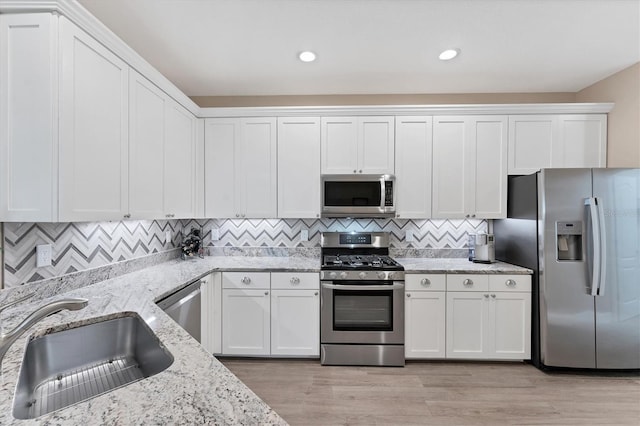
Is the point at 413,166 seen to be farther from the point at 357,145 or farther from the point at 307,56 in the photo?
the point at 307,56

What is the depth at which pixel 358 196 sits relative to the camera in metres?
2.96

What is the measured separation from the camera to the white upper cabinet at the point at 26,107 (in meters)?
1.43

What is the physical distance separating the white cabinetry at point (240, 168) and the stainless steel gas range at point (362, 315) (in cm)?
104

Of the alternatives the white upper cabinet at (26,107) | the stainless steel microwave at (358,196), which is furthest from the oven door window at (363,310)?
the white upper cabinet at (26,107)

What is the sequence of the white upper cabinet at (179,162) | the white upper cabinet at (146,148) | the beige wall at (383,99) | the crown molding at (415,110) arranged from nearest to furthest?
the white upper cabinet at (146,148), the white upper cabinet at (179,162), the crown molding at (415,110), the beige wall at (383,99)

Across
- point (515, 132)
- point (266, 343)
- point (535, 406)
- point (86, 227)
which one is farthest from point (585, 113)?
point (86, 227)

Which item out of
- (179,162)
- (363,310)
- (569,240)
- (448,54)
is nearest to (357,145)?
(448,54)

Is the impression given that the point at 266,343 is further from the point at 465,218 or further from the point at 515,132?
the point at 515,132

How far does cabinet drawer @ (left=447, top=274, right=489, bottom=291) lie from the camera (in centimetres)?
266

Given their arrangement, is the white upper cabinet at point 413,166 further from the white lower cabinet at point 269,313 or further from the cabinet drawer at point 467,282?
the white lower cabinet at point 269,313

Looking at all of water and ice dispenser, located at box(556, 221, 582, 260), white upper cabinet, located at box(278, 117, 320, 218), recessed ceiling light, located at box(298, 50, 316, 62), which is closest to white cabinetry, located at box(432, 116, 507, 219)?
water and ice dispenser, located at box(556, 221, 582, 260)

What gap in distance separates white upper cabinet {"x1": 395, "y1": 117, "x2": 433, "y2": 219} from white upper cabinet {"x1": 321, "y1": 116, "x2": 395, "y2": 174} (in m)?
0.11

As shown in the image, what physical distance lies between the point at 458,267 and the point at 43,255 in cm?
322

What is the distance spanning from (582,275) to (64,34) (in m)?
3.99
